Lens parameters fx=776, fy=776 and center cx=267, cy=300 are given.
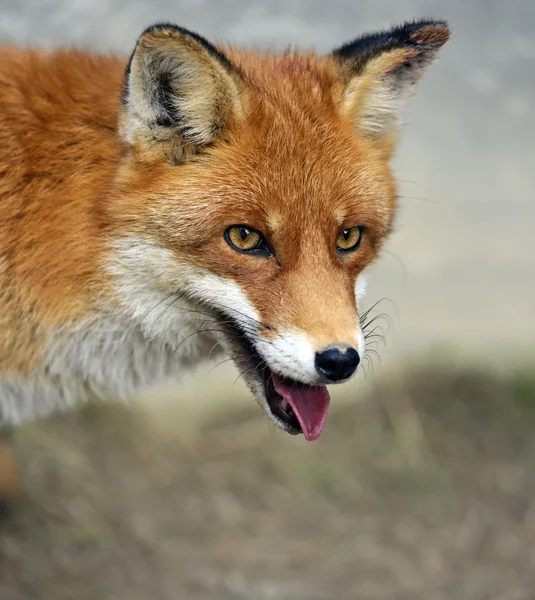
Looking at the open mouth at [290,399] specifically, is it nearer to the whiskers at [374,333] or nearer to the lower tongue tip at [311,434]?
the lower tongue tip at [311,434]

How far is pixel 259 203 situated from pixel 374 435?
11.9ft

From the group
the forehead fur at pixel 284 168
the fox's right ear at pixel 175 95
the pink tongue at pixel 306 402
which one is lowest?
the pink tongue at pixel 306 402

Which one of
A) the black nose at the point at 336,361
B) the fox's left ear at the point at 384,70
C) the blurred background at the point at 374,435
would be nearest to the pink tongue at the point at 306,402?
the black nose at the point at 336,361

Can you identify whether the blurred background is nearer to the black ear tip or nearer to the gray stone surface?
the gray stone surface

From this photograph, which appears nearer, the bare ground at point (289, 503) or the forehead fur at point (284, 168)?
the forehead fur at point (284, 168)

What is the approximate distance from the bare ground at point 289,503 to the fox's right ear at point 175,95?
9.78ft

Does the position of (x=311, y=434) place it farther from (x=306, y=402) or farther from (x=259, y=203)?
(x=259, y=203)

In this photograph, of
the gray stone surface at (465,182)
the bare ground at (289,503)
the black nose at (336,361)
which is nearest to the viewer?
the black nose at (336,361)

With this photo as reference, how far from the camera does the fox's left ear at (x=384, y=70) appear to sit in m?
3.10

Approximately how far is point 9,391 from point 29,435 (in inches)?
98.1

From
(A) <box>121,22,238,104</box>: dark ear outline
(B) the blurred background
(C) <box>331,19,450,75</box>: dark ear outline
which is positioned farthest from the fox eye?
(B) the blurred background

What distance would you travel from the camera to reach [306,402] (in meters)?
3.00

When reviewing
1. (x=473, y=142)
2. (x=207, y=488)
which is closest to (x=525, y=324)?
(x=473, y=142)

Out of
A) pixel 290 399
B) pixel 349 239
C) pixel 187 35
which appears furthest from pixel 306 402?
pixel 187 35
